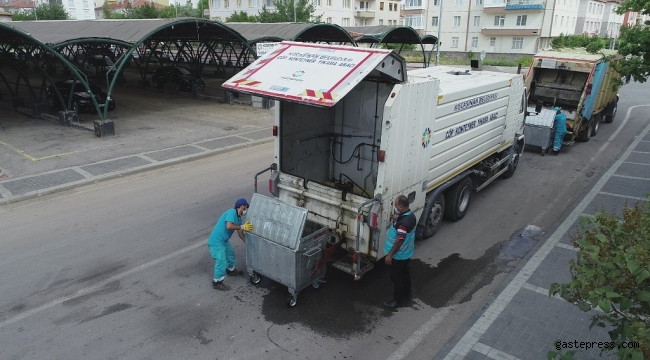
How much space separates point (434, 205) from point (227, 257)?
3608 millimetres

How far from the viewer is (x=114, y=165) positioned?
40.0 feet

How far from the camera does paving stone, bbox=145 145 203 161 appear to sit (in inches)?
515

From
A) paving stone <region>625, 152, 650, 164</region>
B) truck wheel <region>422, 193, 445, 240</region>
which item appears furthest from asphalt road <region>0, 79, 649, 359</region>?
paving stone <region>625, 152, 650, 164</region>

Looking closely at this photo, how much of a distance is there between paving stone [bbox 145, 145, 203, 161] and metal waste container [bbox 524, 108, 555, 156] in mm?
10029

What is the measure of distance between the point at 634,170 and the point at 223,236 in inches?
452

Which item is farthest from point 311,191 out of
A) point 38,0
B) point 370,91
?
point 38,0

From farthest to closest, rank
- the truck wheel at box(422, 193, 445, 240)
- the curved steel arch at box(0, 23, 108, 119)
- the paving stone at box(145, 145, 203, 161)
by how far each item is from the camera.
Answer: the curved steel arch at box(0, 23, 108, 119) → the paving stone at box(145, 145, 203, 161) → the truck wheel at box(422, 193, 445, 240)

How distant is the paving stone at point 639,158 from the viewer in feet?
43.2

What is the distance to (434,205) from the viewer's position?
7891 millimetres

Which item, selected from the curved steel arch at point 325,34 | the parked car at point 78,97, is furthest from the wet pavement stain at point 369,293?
the curved steel arch at point 325,34

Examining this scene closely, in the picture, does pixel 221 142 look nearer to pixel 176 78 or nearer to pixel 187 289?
pixel 187 289

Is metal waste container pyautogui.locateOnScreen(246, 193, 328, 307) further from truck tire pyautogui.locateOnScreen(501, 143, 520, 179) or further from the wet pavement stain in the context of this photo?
truck tire pyautogui.locateOnScreen(501, 143, 520, 179)

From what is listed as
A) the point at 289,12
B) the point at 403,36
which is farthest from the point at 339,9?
the point at 403,36

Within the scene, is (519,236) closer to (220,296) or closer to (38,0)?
(220,296)
